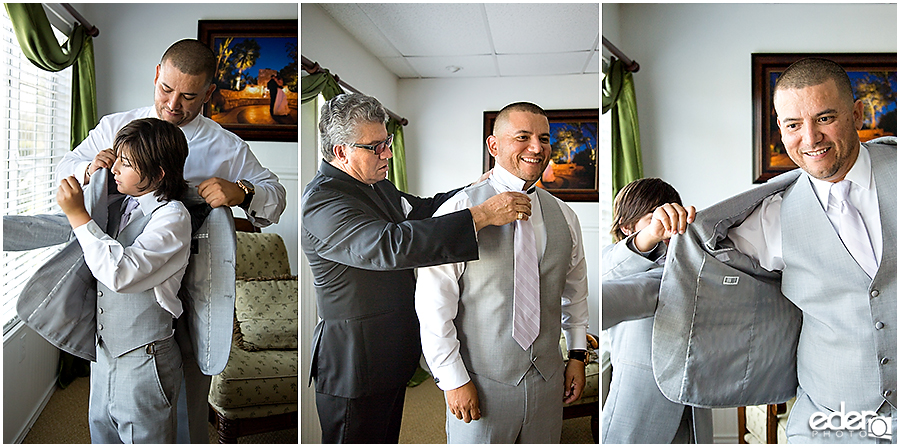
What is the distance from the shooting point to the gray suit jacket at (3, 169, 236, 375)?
74.6 inches

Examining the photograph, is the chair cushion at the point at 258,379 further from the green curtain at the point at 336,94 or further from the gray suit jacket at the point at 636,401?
the gray suit jacket at the point at 636,401

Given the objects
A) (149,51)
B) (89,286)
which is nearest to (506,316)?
(89,286)

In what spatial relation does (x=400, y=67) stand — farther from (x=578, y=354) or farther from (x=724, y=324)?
(x=724, y=324)

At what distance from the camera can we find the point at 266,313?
6.64ft

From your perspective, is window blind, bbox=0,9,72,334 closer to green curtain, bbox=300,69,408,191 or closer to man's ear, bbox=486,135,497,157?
green curtain, bbox=300,69,408,191

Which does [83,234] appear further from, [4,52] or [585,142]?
[585,142]

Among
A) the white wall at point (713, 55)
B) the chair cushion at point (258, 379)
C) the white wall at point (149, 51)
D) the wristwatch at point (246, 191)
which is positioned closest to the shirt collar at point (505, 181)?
the white wall at point (713, 55)

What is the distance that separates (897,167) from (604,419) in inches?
47.5

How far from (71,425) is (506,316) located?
1.48 meters

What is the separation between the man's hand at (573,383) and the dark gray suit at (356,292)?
47 centimetres

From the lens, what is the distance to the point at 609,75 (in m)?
2.05

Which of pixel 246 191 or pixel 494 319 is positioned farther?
pixel 246 191

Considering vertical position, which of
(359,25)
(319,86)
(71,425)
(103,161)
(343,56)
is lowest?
(71,425)

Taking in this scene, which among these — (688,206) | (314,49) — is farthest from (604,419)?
(314,49)
